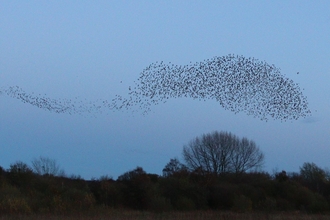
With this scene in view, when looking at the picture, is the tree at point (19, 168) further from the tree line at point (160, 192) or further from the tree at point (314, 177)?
the tree at point (314, 177)

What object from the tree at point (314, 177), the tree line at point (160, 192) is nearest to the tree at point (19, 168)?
the tree line at point (160, 192)

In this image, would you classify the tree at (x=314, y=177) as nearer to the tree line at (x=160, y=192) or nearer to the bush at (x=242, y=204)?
the tree line at (x=160, y=192)

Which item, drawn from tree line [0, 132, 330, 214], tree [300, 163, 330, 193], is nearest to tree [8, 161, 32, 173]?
tree line [0, 132, 330, 214]

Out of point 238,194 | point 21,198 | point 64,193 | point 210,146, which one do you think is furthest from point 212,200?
point 210,146

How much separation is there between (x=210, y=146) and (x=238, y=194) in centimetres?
2495

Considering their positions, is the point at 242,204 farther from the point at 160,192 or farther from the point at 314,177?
the point at 314,177

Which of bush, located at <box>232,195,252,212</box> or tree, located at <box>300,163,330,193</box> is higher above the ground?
tree, located at <box>300,163,330,193</box>

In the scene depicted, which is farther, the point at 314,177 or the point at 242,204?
the point at 314,177

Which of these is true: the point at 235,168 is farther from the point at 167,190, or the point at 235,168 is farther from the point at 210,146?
the point at 167,190

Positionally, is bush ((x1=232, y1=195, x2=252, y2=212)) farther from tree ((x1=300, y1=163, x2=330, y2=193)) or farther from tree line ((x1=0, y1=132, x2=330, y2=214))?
tree ((x1=300, y1=163, x2=330, y2=193))

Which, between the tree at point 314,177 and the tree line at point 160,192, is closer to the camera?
the tree line at point 160,192

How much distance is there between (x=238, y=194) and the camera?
4941 cm

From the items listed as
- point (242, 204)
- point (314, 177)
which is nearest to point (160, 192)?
point (242, 204)

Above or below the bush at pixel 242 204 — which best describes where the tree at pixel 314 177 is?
above
